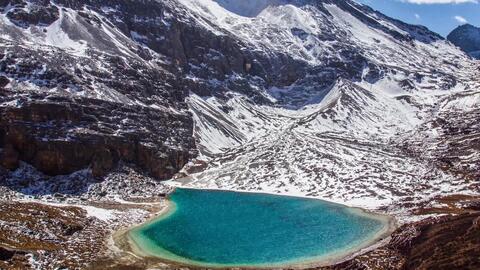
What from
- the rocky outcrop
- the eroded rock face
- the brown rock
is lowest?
the brown rock

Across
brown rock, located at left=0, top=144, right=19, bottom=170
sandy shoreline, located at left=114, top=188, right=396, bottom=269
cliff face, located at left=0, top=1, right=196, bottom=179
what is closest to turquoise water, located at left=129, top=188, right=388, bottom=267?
sandy shoreline, located at left=114, top=188, right=396, bottom=269

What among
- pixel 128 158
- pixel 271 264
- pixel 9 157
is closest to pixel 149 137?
pixel 128 158

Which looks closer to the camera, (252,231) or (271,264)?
(271,264)

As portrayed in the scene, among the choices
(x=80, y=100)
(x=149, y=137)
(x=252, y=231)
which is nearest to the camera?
(x=252, y=231)

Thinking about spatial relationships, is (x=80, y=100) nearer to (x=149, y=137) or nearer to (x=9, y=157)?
(x=149, y=137)

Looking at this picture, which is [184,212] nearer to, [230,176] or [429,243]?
[230,176]

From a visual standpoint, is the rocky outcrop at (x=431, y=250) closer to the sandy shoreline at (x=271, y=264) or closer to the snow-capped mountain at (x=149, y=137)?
the sandy shoreline at (x=271, y=264)

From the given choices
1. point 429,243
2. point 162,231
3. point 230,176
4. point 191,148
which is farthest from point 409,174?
point 429,243

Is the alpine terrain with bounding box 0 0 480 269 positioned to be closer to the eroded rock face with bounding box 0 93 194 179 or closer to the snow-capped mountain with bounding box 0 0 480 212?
the eroded rock face with bounding box 0 93 194 179
